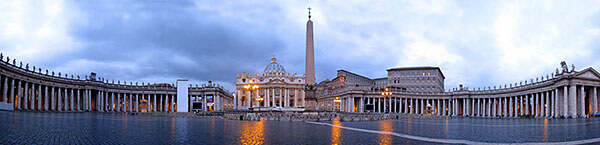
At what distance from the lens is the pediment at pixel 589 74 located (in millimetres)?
48069

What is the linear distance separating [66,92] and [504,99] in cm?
7123

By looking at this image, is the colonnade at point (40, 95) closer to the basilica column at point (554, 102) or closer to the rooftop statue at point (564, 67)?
the rooftop statue at point (564, 67)

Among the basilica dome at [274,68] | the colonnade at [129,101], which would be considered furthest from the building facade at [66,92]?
the basilica dome at [274,68]

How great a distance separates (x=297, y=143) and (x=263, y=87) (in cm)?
12789

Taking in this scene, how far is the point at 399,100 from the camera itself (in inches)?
3831

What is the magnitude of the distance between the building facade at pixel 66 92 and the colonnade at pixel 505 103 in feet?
120

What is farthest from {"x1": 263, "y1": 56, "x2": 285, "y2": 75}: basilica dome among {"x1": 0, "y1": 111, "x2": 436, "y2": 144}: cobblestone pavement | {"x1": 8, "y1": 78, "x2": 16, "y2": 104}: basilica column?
{"x1": 0, "y1": 111, "x2": 436, "y2": 144}: cobblestone pavement

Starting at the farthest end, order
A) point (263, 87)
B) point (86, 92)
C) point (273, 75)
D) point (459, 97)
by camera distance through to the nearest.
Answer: point (273, 75) < point (263, 87) < point (459, 97) < point (86, 92)

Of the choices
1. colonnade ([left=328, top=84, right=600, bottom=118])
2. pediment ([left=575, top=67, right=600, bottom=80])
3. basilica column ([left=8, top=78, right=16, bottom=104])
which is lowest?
colonnade ([left=328, top=84, right=600, bottom=118])

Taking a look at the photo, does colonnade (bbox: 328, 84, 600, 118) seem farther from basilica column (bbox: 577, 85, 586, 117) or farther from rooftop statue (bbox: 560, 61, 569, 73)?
rooftop statue (bbox: 560, 61, 569, 73)

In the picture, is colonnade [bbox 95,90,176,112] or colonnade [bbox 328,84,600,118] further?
colonnade [bbox 95,90,176,112]

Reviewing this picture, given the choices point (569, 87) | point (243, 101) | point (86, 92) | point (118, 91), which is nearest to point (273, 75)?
point (243, 101)

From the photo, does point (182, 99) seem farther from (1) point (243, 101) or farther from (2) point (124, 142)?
(1) point (243, 101)

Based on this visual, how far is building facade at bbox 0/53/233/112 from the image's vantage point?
4619 centimetres
